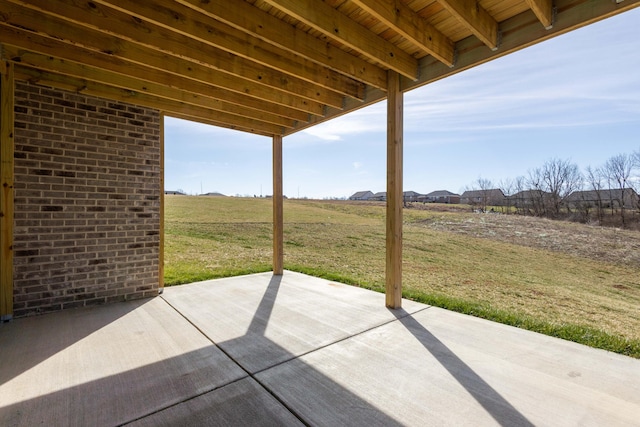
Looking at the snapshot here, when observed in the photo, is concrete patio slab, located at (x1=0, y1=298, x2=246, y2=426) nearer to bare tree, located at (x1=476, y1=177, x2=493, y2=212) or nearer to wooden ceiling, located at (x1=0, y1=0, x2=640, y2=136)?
wooden ceiling, located at (x1=0, y1=0, x2=640, y2=136)

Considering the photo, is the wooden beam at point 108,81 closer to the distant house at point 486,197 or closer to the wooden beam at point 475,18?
the wooden beam at point 475,18

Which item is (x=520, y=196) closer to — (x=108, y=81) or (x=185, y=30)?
(x=185, y=30)

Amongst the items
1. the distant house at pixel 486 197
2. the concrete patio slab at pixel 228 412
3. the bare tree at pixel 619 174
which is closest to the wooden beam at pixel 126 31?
the concrete patio slab at pixel 228 412

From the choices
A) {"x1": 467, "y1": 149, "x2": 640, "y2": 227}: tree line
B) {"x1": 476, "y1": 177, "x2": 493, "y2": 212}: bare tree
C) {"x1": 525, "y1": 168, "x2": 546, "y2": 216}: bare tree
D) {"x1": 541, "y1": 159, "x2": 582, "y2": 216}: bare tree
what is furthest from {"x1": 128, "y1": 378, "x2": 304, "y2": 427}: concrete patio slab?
{"x1": 476, "y1": 177, "x2": 493, "y2": 212}: bare tree

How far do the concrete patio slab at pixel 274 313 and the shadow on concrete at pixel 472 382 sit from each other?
488 mm

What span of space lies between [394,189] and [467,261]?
7.40 metres

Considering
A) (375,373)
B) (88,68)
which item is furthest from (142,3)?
(375,373)

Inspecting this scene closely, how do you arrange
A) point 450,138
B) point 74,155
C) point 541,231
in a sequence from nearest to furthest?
point 74,155
point 541,231
point 450,138

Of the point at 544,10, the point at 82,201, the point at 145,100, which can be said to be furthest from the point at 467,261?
the point at 82,201

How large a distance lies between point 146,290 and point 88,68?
269 cm

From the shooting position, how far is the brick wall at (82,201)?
3.01 meters

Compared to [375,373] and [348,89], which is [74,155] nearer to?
[348,89]

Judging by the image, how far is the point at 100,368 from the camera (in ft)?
6.57

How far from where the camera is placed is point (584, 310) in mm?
4930
